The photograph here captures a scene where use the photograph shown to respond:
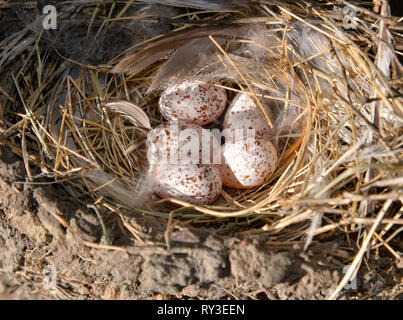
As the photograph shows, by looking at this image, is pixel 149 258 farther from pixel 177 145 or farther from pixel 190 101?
pixel 190 101

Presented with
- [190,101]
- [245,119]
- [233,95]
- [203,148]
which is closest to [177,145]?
[203,148]

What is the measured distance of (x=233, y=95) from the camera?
7.02ft

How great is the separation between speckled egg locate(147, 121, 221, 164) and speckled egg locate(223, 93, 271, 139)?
172mm

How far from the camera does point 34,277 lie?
1630 mm

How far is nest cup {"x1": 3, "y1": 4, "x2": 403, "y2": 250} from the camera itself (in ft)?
5.07

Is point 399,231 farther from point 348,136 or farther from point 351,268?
point 348,136

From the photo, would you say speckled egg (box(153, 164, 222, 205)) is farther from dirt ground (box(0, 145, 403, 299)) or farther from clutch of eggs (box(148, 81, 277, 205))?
dirt ground (box(0, 145, 403, 299))

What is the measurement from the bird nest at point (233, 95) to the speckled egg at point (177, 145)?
0.26 ft

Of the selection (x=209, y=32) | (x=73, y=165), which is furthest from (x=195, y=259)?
(x=209, y=32)

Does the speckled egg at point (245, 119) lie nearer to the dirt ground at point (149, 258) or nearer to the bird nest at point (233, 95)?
the bird nest at point (233, 95)

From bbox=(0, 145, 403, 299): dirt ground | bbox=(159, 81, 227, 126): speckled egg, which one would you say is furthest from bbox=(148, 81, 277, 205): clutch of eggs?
bbox=(0, 145, 403, 299): dirt ground

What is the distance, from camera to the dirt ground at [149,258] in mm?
1378

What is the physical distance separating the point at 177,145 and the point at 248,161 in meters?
0.33

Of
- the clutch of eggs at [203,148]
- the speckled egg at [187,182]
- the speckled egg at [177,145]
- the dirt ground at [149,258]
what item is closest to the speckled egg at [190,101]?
the clutch of eggs at [203,148]
